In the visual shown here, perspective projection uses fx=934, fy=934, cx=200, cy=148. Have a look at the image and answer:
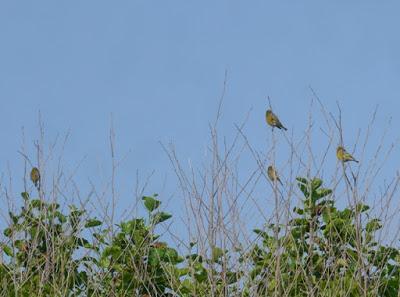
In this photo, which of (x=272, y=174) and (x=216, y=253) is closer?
(x=216, y=253)

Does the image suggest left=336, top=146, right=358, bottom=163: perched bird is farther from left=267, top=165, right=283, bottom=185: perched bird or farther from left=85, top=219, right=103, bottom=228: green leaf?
left=85, top=219, right=103, bottom=228: green leaf

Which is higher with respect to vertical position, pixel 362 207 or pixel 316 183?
pixel 316 183

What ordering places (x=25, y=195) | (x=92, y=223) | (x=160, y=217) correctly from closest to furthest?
1. (x=160, y=217)
2. (x=92, y=223)
3. (x=25, y=195)

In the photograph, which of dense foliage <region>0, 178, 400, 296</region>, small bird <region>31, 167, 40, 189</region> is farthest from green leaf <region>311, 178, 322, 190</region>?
small bird <region>31, 167, 40, 189</region>

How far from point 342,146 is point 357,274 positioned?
845 mm

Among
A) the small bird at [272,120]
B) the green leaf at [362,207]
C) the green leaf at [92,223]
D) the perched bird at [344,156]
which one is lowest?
the green leaf at [362,207]

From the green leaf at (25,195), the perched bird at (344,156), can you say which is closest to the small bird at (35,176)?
the green leaf at (25,195)

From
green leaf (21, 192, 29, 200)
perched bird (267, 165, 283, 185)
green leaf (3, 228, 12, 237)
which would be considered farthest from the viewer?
green leaf (21, 192, 29, 200)

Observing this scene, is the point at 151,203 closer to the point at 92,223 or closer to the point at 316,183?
the point at 92,223

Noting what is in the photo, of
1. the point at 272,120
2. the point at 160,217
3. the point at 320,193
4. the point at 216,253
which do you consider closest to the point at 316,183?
the point at 320,193

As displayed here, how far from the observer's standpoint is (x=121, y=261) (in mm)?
6484

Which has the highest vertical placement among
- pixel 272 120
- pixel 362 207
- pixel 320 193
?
pixel 272 120

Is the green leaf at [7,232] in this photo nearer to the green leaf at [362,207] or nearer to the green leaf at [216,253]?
the green leaf at [216,253]

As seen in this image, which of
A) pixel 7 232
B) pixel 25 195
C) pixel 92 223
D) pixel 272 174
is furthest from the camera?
pixel 25 195
